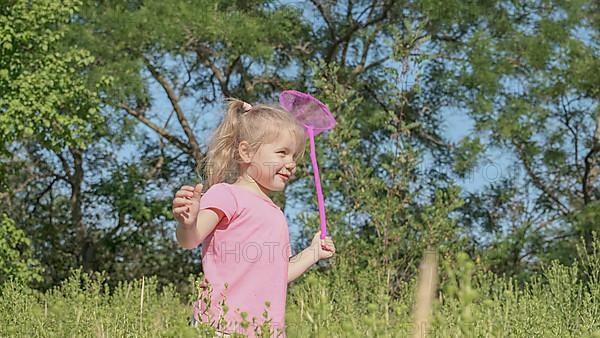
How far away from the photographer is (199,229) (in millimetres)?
2746

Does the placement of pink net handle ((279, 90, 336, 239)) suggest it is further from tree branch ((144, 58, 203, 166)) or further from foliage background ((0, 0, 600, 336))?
tree branch ((144, 58, 203, 166))

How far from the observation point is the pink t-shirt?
286cm

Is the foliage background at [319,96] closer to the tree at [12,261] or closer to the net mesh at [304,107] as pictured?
the tree at [12,261]

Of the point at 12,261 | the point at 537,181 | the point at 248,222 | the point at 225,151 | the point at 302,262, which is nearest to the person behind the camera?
the point at 248,222

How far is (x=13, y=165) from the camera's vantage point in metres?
10.7

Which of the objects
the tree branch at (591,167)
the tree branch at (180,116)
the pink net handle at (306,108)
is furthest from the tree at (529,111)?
the pink net handle at (306,108)

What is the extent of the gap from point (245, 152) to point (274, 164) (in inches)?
5.8

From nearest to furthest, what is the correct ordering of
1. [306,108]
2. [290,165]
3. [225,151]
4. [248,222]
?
[248,222], [290,165], [225,151], [306,108]

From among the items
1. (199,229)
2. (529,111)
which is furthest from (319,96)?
(199,229)

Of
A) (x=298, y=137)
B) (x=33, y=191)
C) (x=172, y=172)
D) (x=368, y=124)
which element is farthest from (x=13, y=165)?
(x=298, y=137)

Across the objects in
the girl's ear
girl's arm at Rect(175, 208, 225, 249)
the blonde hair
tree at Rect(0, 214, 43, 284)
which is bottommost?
girl's arm at Rect(175, 208, 225, 249)

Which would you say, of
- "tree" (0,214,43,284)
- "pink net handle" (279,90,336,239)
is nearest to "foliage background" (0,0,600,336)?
"tree" (0,214,43,284)

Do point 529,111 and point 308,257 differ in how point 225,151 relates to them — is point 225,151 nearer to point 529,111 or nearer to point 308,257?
point 308,257

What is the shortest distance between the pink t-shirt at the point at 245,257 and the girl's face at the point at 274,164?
9cm
